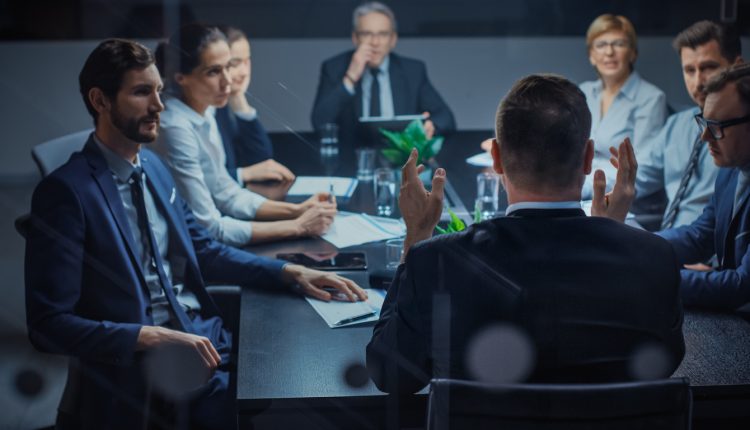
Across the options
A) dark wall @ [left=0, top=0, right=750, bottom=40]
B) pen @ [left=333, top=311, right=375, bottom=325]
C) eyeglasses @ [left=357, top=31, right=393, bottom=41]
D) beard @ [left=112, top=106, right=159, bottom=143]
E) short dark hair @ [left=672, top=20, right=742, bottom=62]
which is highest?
dark wall @ [left=0, top=0, right=750, bottom=40]

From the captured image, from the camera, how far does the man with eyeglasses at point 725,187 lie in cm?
228

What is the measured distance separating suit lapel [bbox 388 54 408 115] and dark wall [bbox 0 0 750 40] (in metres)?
1.75

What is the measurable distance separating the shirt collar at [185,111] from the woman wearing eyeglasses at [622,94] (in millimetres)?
1751

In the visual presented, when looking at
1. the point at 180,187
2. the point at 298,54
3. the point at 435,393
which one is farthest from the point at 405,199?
the point at 298,54

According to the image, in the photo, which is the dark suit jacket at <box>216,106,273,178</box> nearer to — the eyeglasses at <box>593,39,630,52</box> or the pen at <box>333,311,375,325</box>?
the eyeglasses at <box>593,39,630,52</box>

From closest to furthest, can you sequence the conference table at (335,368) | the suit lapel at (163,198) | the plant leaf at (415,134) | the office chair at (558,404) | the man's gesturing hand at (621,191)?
the office chair at (558,404) < the conference table at (335,368) < the man's gesturing hand at (621,191) < the suit lapel at (163,198) < the plant leaf at (415,134)

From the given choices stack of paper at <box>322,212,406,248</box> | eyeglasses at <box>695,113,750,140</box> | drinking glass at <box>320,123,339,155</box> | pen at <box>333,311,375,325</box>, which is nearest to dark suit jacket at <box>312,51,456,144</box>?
drinking glass at <box>320,123,339,155</box>

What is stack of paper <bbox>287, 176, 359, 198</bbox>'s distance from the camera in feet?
11.0

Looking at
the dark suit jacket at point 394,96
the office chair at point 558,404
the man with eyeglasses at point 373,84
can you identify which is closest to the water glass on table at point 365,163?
the man with eyeglasses at point 373,84

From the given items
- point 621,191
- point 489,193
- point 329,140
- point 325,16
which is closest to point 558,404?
point 621,191

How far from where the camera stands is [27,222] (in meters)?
2.20

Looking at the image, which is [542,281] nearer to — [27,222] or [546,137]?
[546,137]

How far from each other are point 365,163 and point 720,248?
5.08ft

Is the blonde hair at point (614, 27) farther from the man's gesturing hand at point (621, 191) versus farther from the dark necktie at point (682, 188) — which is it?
the man's gesturing hand at point (621, 191)
